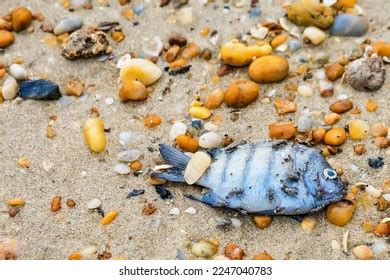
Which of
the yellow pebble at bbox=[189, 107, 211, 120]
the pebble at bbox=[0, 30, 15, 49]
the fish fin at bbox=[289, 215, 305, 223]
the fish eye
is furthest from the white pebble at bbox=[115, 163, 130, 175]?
the pebble at bbox=[0, 30, 15, 49]

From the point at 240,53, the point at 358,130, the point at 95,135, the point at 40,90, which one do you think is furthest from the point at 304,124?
the point at 40,90

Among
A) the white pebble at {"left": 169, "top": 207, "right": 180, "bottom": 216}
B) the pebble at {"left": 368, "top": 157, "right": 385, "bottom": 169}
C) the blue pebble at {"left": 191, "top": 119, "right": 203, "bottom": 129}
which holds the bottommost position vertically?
the white pebble at {"left": 169, "top": 207, "right": 180, "bottom": 216}

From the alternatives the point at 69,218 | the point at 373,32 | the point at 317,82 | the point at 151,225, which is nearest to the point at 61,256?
the point at 69,218

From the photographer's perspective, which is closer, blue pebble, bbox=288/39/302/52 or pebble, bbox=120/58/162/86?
pebble, bbox=120/58/162/86

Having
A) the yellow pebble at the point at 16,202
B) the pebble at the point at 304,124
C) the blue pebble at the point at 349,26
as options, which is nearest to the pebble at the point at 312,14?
the blue pebble at the point at 349,26

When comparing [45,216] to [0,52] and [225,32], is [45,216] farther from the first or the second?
[225,32]

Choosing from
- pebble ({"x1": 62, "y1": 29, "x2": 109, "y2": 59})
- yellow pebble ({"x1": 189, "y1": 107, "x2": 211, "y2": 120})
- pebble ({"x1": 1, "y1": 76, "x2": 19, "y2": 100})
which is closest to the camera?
yellow pebble ({"x1": 189, "y1": 107, "x2": 211, "y2": 120})

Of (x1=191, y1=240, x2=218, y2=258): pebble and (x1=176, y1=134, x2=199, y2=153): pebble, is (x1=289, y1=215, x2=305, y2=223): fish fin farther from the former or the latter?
(x1=176, y1=134, x2=199, y2=153): pebble

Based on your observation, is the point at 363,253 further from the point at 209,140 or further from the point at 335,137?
the point at 209,140

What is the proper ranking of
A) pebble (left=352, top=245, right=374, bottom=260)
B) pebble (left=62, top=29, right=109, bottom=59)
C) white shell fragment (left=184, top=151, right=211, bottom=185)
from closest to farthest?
pebble (left=352, top=245, right=374, bottom=260) < white shell fragment (left=184, top=151, right=211, bottom=185) < pebble (left=62, top=29, right=109, bottom=59)
